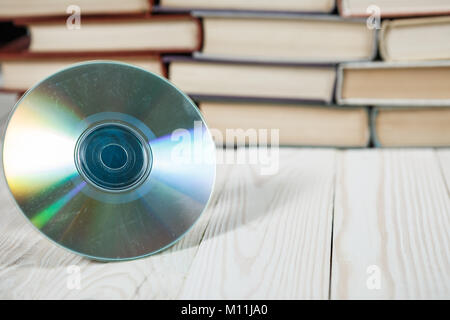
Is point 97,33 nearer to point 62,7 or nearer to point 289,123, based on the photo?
point 62,7

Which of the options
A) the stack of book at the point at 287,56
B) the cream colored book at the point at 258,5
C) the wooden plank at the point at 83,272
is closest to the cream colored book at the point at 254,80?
the stack of book at the point at 287,56

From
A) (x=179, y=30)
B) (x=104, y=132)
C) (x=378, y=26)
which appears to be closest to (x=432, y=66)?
(x=378, y=26)

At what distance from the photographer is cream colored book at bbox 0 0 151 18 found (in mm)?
1064

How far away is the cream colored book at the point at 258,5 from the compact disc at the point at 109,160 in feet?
1.36

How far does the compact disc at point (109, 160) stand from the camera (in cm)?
66

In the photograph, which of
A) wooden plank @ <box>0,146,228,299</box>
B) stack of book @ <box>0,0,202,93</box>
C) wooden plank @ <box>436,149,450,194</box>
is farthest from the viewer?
stack of book @ <box>0,0,202,93</box>

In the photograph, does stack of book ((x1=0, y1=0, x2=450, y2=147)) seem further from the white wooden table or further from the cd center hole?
the cd center hole

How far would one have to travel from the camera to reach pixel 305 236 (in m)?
0.77

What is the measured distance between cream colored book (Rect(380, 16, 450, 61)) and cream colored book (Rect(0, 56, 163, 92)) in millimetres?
467

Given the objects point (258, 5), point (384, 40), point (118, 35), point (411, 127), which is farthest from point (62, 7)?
point (411, 127)

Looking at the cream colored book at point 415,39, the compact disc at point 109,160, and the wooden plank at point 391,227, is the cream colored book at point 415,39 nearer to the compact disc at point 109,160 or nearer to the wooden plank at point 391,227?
the wooden plank at point 391,227

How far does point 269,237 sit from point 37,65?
0.68 metres

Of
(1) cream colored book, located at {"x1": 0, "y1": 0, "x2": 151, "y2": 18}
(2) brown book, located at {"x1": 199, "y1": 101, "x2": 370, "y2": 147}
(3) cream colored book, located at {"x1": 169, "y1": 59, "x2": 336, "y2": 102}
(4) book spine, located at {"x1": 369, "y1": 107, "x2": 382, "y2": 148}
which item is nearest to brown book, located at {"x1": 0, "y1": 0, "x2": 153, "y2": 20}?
(1) cream colored book, located at {"x1": 0, "y1": 0, "x2": 151, "y2": 18}

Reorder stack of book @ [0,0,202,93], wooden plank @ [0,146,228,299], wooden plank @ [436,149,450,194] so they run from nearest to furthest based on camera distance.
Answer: wooden plank @ [0,146,228,299]
wooden plank @ [436,149,450,194]
stack of book @ [0,0,202,93]
